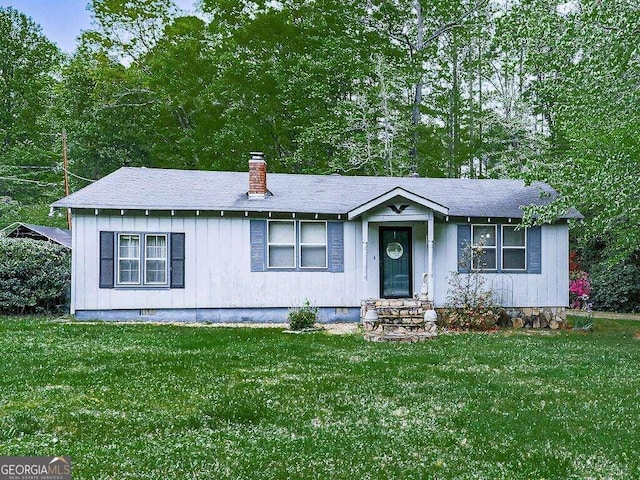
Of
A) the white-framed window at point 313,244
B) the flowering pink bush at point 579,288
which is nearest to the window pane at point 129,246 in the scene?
the white-framed window at point 313,244

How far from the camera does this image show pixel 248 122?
25.9 meters

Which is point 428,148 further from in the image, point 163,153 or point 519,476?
point 519,476

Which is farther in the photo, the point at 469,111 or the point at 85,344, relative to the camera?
the point at 469,111

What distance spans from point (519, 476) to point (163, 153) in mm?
26586

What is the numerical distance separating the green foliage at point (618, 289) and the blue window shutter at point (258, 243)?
12.9 metres

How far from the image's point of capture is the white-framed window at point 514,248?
15.2m

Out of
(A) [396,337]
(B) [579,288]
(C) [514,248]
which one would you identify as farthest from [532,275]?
(A) [396,337]

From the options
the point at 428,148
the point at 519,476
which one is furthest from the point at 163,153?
the point at 519,476

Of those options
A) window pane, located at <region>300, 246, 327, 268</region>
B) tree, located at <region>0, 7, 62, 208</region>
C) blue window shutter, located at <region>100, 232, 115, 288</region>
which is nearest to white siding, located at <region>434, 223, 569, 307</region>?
window pane, located at <region>300, 246, 327, 268</region>

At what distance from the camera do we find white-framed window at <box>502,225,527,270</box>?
1520 cm

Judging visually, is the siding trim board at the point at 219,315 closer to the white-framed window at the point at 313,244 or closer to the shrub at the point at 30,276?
the white-framed window at the point at 313,244

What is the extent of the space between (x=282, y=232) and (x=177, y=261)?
298 centimetres

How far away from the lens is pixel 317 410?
5852mm

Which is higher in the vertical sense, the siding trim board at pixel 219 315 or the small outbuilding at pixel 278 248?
the small outbuilding at pixel 278 248
